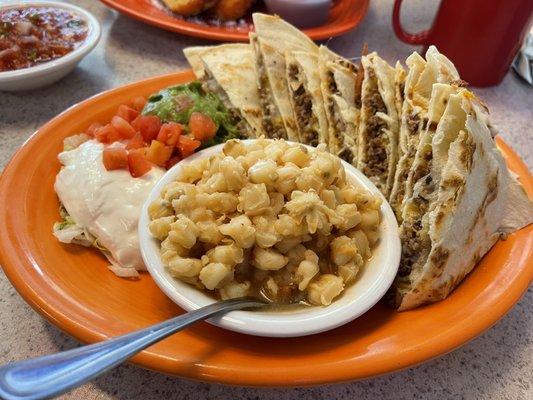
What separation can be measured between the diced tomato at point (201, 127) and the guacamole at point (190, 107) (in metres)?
0.04

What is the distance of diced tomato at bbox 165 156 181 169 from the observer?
167 centimetres

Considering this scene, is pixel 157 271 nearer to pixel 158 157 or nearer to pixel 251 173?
pixel 251 173

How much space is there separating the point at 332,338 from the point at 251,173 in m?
0.47

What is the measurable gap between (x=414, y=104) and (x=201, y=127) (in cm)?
74

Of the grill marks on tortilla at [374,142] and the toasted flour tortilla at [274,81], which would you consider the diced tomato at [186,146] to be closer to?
the toasted flour tortilla at [274,81]

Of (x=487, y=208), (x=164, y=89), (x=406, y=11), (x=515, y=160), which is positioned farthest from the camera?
(x=406, y=11)

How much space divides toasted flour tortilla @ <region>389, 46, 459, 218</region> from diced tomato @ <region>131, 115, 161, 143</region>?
83 cm

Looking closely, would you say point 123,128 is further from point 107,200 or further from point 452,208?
point 452,208

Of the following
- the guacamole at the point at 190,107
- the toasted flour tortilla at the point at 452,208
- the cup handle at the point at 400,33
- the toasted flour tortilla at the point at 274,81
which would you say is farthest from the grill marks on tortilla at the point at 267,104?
the cup handle at the point at 400,33

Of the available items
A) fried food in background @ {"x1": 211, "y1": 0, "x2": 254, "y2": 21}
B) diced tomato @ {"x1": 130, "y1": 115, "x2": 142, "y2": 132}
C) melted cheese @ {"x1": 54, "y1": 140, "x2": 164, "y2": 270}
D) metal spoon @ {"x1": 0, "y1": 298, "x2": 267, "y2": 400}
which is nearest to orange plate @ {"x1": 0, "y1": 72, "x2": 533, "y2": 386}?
melted cheese @ {"x1": 54, "y1": 140, "x2": 164, "y2": 270}

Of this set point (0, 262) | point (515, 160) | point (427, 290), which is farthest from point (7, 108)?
point (515, 160)

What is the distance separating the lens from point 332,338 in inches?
48.5

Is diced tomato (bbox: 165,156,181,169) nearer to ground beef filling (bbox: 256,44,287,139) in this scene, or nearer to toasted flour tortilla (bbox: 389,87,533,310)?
ground beef filling (bbox: 256,44,287,139)

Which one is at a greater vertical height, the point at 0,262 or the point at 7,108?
the point at 0,262
